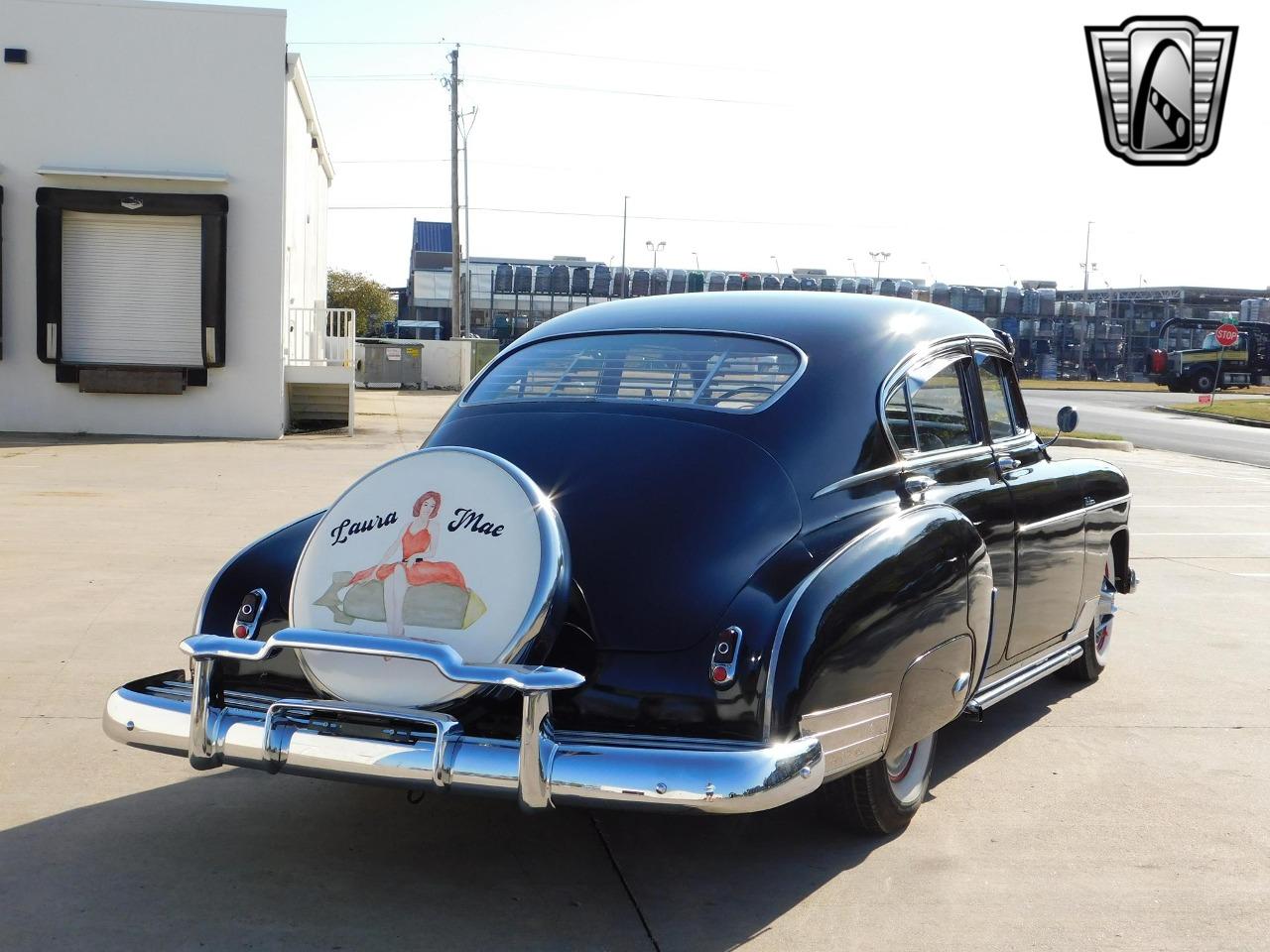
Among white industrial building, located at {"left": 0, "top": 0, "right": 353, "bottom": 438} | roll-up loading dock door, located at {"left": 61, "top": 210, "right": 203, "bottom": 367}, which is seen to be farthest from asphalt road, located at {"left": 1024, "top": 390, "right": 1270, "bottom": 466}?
roll-up loading dock door, located at {"left": 61, "top": 210, "right": 203, "bottom": 367}

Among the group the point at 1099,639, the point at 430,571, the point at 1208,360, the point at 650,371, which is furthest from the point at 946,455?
the point at 1208,360

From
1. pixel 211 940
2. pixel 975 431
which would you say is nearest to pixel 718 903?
pixel 211 940

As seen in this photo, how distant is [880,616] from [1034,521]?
1604 millimetres

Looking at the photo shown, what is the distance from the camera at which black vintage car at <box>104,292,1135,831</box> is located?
338 cm

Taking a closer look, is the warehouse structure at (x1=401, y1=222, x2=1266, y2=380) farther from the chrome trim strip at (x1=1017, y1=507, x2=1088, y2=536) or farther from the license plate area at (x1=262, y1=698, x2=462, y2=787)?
the license plate area at (x1=262, y1=698, x2=462, y2=787)

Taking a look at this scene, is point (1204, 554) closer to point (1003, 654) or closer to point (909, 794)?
point (1003, 654)

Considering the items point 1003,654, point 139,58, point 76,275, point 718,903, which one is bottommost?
point 718,903

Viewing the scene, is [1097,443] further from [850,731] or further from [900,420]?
[850,731]

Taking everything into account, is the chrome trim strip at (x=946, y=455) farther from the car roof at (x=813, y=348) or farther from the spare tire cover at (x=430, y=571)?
the spare tire cover at (x=430, y=571)

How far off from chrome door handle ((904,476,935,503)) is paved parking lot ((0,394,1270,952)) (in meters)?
1.08

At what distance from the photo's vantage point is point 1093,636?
6.32 metres

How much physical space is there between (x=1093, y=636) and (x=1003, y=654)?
5.44ft

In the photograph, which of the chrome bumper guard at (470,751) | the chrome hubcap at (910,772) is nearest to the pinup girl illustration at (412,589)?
the chrome bumper guard at (470,751)

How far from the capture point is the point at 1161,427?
3027cm
